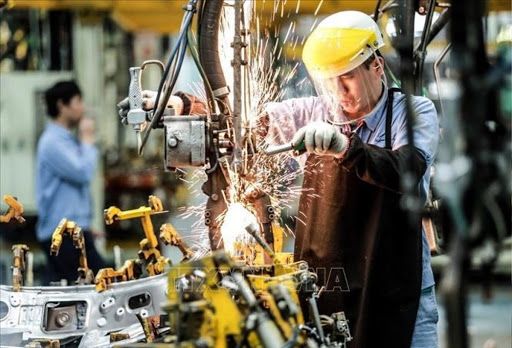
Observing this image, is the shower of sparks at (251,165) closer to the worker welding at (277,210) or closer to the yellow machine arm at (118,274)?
the worker welding at (277,210)

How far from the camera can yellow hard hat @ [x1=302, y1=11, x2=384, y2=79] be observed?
19.1 feet

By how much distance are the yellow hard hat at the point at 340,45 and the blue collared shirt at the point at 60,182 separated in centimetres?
470

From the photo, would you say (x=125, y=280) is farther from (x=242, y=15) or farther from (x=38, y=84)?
(x=38, y=84)

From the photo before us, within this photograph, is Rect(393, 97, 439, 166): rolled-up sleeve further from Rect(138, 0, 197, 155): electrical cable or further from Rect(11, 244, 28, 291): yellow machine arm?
Rect(11, 244, 28, 291): yellow machine arm

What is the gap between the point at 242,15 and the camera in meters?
5.60

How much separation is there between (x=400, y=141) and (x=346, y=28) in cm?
60

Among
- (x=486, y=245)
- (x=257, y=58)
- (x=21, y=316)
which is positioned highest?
(x=257, y=58)

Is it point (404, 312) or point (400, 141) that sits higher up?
point (400, 141)

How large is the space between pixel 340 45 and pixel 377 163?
67 cm

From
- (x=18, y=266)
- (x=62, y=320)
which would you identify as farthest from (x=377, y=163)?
(x=18, y=266)

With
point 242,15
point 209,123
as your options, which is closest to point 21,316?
point 209,123

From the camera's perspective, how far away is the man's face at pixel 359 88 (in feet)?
19.3

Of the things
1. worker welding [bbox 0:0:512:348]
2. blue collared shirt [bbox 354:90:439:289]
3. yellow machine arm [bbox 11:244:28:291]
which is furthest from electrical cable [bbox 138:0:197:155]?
yellow machine arm [bbox 11:244:28:291]

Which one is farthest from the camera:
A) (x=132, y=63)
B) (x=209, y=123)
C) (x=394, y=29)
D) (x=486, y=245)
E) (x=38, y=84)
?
(x=132, y=63)
